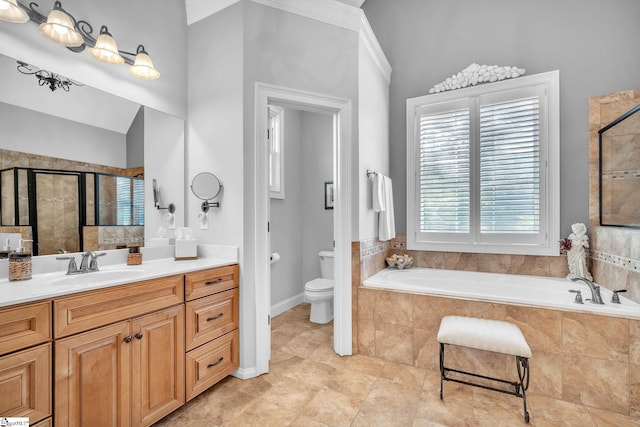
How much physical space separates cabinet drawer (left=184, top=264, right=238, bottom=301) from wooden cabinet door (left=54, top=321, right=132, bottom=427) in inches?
14.9

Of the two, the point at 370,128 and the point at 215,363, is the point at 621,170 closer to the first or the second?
the point at 370,128

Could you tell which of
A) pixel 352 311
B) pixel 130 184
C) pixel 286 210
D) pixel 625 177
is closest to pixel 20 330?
pixel 130 184

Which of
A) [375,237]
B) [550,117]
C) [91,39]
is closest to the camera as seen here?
[91,39]

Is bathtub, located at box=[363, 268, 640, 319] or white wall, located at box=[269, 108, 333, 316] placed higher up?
white wall, located at box=[269, 108, 333, 316]

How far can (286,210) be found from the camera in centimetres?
370

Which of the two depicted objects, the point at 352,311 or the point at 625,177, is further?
the point at 352,311

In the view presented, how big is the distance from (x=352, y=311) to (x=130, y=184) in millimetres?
1923

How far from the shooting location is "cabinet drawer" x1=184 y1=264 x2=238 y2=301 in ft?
5.95

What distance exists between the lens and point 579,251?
8.33 ft

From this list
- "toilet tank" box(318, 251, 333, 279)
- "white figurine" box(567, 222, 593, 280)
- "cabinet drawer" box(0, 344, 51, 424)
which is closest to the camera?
"cabinet drawer" box(0, 344, 51, 424)

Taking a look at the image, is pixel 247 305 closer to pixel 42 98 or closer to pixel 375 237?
pixel 375 237

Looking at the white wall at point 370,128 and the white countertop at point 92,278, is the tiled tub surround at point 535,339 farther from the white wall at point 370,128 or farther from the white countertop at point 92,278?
the white countertop at point 92,278

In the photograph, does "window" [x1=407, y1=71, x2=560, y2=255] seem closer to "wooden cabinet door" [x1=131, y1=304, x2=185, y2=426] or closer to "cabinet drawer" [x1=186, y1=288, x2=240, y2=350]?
"cabinet drawer" [x1=186, y1=288, x2=240, y2=350]

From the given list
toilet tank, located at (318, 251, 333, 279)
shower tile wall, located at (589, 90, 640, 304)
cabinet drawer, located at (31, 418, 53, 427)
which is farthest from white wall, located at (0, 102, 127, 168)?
shower tile wall, located at (589, 90, 640, 304)
